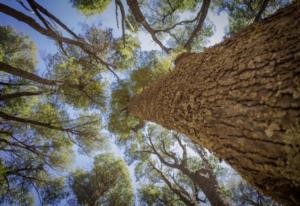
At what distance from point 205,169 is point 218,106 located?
1078 cm

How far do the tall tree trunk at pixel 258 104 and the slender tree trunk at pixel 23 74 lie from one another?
6.20 meters

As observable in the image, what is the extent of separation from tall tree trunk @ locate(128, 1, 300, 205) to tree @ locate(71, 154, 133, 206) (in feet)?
50.2

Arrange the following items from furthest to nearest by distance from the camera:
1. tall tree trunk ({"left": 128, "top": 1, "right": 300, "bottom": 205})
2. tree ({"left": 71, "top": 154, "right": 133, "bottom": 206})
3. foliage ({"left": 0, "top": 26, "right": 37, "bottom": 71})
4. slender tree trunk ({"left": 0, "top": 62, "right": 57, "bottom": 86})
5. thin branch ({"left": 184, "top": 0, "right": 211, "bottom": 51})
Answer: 1. tree ({"left": 71, "top": 154, "right": 133, "bottom": 206})
2. foliage ({"left": 0, "top": 26, "right": 37, "bottom": 71})
3. thin branch ({"left": 184, "top": 0, "right": 211, "bottom": 51})
4. slender tree trunk ({"left": 0, "top": 62, "right": 57, "bottom": 86})
5. tall tree trunk ({"left": 128, "top": 1, "right": 300, "bottom": 205})

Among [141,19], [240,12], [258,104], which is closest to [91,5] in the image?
[141,19]

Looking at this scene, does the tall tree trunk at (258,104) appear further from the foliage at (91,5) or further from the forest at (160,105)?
the foliage at (91,5)

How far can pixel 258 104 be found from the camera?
1494 mm

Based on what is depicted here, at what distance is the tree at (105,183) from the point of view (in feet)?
53.5

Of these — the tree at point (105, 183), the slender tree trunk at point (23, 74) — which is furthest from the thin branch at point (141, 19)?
the tree at point (105, 183)

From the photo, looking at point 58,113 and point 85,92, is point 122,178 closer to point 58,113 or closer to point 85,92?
point 58,113

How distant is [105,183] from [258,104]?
1668 cm

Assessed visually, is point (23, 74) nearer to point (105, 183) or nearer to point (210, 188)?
point (210, 188)

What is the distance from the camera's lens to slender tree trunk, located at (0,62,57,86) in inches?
246

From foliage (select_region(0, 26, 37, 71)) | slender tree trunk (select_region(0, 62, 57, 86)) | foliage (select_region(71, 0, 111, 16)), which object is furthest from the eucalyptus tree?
foliage (select_region(71, 0, 111, 16))

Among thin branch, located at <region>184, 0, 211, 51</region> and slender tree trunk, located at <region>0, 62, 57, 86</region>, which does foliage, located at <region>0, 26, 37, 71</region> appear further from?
thin branch, located at <region>184, 0, 211, 51</region>
